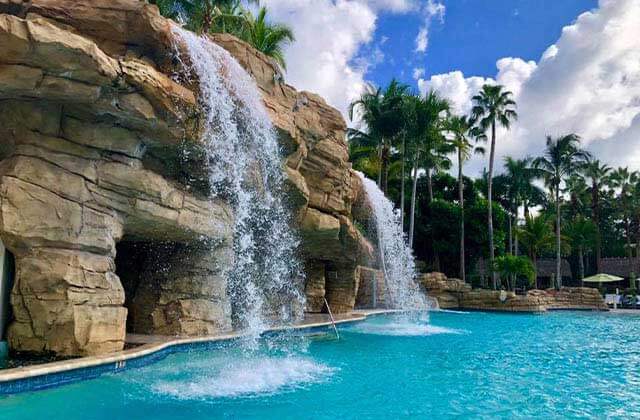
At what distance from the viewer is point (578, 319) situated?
70.1 feet

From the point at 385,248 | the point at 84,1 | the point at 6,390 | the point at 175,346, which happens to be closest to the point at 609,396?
the point at 175,346

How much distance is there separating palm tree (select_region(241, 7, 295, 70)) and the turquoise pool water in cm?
1187

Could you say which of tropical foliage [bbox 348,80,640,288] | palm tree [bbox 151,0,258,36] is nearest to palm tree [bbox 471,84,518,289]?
tropical foliage [bbox 348,80,640,288]

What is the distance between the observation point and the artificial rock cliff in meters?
7.36

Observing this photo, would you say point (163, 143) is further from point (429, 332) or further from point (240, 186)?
point (429, 332)

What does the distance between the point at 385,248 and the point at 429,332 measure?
7247 mm

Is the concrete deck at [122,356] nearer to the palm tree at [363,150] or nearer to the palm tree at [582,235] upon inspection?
the palm tree at [363,150]

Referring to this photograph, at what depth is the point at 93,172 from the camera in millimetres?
8406

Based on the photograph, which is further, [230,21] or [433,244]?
[433,244]

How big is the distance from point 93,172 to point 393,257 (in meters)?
16.1

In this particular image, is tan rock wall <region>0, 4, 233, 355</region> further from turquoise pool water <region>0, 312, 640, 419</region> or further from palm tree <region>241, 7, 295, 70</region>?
palm tree <region>241, 7, 295, 70</region>

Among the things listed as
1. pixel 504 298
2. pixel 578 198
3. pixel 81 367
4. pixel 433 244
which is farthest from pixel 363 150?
pixel 578 198

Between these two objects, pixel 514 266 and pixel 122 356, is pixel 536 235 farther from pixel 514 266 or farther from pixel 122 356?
pixel 122 356

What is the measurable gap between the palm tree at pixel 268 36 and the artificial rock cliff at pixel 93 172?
10.6m
